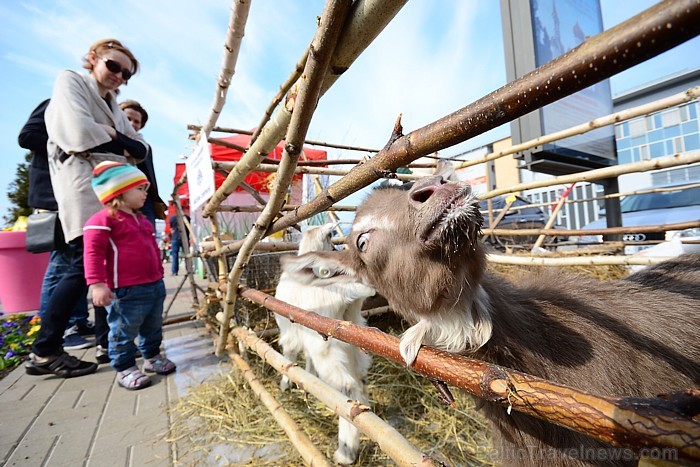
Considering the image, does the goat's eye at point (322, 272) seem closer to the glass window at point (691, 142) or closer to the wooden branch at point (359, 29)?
the wooden branch at point (359, 29)

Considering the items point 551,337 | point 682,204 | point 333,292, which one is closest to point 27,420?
point 333,292

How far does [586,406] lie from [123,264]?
11.5ft

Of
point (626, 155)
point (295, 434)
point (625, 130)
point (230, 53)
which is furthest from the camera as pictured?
point (625, 130)

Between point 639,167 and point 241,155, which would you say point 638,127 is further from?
point 241,155

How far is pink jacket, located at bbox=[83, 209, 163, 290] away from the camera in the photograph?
2.74 meters

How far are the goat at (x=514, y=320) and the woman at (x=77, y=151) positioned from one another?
3.11 meters

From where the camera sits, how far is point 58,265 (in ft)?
11.1

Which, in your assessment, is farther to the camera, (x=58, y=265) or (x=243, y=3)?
(x=58, y=265)

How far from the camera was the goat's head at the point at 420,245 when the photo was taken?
1110 millimetres

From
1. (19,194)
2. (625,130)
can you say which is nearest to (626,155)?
(625,130)

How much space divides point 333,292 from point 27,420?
108 inches

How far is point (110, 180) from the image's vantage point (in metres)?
2.84

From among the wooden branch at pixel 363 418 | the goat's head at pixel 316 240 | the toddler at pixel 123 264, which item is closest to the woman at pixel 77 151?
the toddler at pixel 123 264

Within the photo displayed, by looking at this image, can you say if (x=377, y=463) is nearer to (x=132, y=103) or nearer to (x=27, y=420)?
(x=27, y=420)
